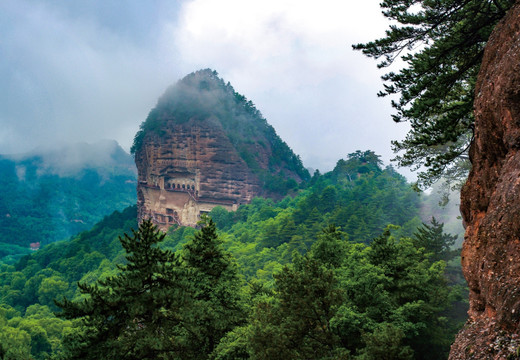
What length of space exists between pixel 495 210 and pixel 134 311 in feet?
28.7

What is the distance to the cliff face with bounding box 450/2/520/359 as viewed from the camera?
7.18 metres

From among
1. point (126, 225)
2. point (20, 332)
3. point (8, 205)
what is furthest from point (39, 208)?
point (20, 332)

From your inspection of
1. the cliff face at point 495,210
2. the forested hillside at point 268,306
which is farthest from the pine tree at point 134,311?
the cliff face at point 495,210

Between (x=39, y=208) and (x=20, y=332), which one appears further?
(x=39, y=208)

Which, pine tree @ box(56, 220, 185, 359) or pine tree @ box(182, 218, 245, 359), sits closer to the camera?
pine tree @ box(56, 220, 185, 359)

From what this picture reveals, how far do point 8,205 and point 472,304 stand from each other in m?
159

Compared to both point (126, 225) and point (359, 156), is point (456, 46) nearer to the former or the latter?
point (359, 156)

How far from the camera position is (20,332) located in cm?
3891

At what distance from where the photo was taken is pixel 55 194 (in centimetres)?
15400

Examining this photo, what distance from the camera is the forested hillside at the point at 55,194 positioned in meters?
133

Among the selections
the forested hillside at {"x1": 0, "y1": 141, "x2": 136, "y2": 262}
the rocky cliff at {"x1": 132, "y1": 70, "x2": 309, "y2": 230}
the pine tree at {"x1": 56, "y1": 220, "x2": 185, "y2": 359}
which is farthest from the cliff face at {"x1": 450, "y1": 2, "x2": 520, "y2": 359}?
the forested hillside at {"x1": 0, "y1": 141, "x2": 136, "y2": 262}

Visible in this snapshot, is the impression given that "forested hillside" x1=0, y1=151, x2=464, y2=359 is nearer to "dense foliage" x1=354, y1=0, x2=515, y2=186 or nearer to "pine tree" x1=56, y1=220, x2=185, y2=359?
"pine tree" x1=56, y1=220, x2=185, y2=359

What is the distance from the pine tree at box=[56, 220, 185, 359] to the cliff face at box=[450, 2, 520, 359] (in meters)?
7.14

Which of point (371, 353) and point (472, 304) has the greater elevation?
point (472, 304)
